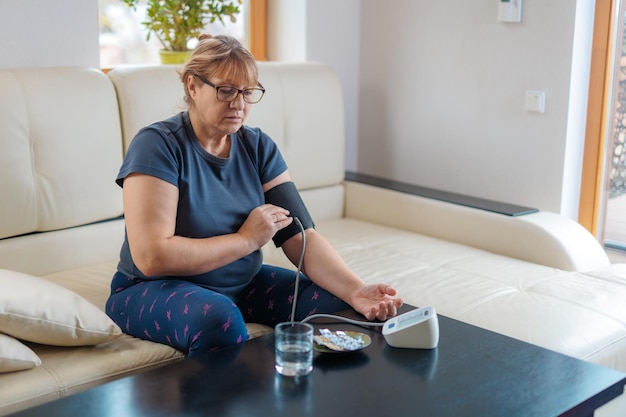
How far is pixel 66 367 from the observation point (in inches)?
72.7

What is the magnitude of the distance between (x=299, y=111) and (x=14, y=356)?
1.64 metres

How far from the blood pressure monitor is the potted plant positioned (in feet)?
5.98

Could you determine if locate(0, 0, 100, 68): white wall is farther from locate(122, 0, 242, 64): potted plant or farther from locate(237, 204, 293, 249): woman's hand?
locate(237, 204, 293, 249): woman's hand

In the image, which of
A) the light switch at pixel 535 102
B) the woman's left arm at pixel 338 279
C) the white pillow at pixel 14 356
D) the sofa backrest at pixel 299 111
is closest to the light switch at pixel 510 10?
the light switch at pixel 535 102

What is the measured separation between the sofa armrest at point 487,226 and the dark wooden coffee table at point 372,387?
998mm

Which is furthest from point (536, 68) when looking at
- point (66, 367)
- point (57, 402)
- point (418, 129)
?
point (57, 402)

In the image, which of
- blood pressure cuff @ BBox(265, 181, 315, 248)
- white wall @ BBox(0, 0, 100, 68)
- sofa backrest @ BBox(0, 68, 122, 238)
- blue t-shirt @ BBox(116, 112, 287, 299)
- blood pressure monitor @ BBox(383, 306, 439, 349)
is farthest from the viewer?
white wall @ BBox(0, 0, 100, 68)

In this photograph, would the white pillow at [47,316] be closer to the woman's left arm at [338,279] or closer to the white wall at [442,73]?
the woman's left arm at [338,279]

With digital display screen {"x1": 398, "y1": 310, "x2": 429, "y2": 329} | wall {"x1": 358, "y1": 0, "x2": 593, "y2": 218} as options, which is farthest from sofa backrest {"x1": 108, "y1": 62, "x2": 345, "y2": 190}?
digital display screen {"x1": 398, "y1": 310, "x2": 429, "y2": 329}

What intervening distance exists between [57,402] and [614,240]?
89.6 inches

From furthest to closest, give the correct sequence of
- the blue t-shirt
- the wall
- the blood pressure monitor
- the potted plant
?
the potted plant < the wall < the blue t-shirt < the blood pressure monitor

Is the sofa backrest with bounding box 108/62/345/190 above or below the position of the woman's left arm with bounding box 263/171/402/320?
above

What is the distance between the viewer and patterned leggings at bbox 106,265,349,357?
5.97 ft

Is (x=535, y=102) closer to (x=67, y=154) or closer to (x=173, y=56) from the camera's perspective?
(x=173, y=56)
